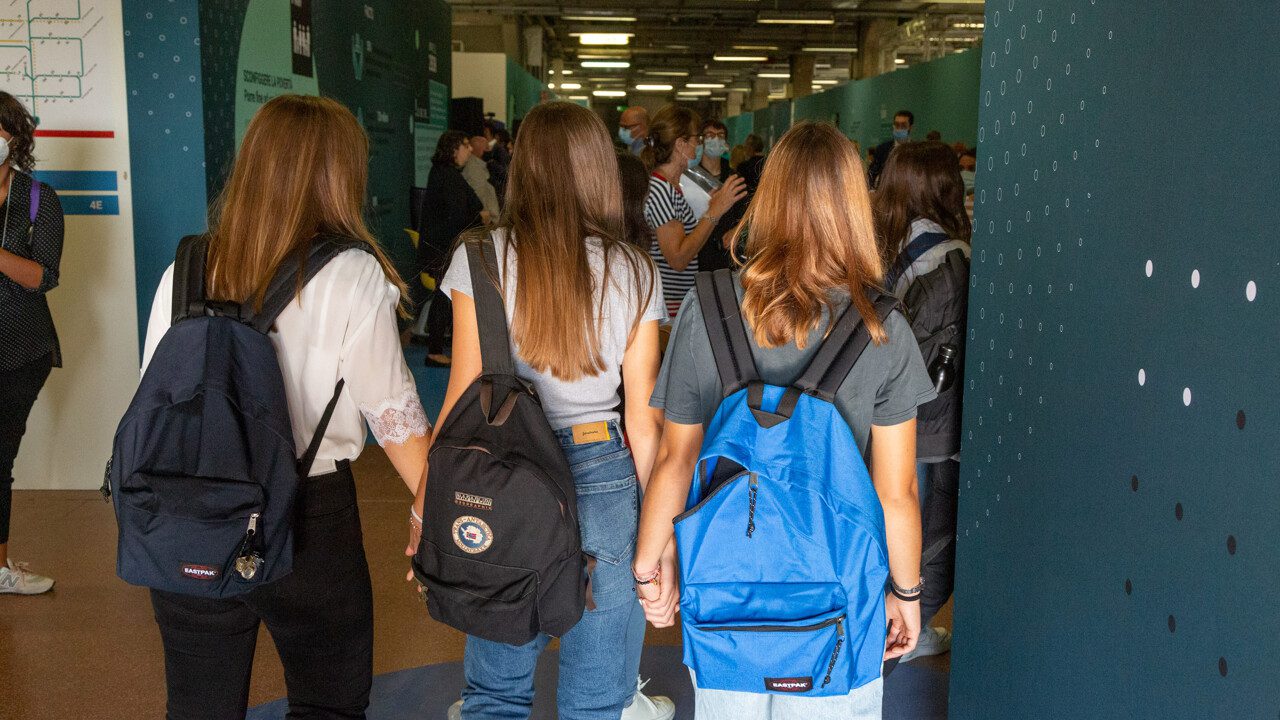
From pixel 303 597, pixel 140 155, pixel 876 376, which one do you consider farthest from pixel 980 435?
pixel 140 155

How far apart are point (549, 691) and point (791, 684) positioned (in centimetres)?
148

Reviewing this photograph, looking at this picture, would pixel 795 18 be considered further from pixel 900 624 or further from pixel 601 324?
pixel 900 624

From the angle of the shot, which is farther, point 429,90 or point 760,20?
point 760,20

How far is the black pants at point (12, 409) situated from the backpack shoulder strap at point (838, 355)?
107 inches

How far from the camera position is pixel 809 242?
1.70m

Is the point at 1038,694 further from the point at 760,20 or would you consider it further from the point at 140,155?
the point at 760,20

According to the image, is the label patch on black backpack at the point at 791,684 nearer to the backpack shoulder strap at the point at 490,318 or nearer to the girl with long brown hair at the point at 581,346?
the girl with long brown hair at the point at 581,346

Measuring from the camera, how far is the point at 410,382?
1.94 metres

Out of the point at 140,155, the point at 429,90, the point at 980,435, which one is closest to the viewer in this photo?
Result: the point at 980,435

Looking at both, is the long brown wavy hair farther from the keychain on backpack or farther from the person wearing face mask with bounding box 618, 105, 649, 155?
the person wearing face mask with bounding box 618, 105, 649, 155

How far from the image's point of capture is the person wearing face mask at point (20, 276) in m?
3.22

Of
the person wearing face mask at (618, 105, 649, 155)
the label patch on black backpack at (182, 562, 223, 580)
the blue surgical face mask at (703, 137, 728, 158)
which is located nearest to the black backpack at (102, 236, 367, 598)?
the label patch on black backpack at (182, 562, 223, 580)

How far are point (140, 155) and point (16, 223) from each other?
1292mm

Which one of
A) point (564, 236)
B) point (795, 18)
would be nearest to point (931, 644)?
point (564, 236)
